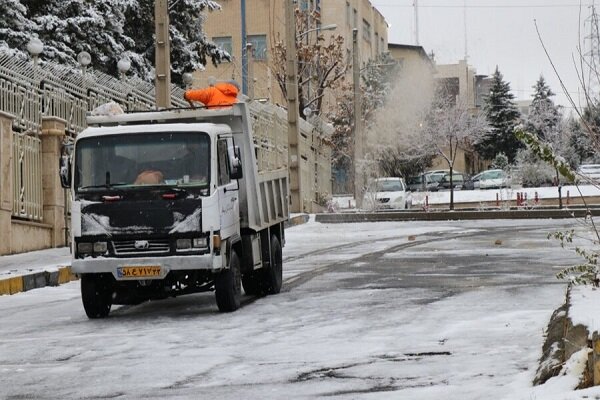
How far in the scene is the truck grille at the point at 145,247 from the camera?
12.6 meters

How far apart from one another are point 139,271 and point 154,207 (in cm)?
68

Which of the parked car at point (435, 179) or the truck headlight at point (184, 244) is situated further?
the parked car at point (435, 179)

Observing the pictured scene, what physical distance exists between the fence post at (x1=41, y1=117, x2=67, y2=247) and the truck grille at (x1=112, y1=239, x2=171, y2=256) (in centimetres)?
973

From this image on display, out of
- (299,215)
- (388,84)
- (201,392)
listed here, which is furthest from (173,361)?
(388,84)

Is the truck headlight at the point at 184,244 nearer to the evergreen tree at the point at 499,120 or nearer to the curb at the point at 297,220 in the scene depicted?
the curb at the point at 297,220

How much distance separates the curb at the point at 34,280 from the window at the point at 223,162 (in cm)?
457

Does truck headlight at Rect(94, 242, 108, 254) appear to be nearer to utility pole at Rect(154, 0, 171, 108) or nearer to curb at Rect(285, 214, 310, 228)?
utility pole at Rect(154, 0, 171, 108)

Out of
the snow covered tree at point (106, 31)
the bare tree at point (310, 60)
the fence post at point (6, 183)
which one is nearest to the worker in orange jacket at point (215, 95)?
the fence post at point (6, 183)

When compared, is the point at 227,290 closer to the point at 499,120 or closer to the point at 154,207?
the point at 154,207

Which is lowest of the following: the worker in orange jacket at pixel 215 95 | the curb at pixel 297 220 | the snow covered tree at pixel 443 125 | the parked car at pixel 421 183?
the curb at pixel 297 220

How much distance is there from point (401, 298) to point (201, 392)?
5912mm

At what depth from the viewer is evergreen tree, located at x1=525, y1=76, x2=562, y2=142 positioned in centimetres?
8838

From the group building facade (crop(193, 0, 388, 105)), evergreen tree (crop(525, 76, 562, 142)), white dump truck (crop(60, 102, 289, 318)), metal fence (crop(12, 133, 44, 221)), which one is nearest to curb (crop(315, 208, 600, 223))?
metal fence (crop(12, 133, 44, 221))

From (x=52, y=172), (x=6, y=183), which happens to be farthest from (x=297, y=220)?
(x=6, y=183)
